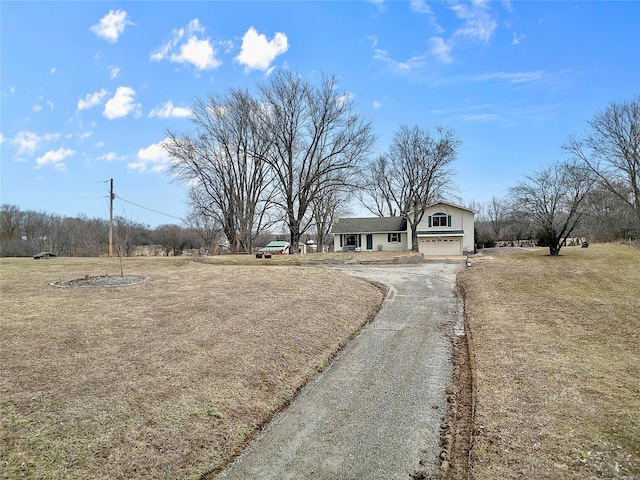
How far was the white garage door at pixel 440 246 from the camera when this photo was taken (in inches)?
1334

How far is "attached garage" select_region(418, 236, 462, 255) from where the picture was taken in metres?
33.9

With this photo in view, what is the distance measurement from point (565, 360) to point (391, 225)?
32.6 metres

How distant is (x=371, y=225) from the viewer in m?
38.9

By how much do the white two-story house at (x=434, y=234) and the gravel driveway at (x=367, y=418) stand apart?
2676 cm

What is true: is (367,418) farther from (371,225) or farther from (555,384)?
(371,225)

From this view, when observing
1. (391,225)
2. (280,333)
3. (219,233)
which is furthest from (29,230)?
(280,333)

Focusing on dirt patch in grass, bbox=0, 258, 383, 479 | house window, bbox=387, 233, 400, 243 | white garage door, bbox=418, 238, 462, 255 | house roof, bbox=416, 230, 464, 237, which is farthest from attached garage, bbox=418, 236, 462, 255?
dirt patch in grass, bbox=0, 258, 383, 479

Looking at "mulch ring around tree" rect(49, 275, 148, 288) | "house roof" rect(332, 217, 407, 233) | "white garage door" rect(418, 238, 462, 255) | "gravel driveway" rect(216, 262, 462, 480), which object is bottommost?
"gravel driveway" rect(216, 262, 462, 480)

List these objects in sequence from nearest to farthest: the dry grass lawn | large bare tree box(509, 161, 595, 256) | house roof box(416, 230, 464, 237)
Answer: the dry grass lawn
large bare tree box(509, 161, 595, 256)
house roof box(416, 230, 464, 237)

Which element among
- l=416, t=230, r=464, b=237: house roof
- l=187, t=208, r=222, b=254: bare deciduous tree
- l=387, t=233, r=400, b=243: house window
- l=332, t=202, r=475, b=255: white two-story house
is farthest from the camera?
l=187, t=208, r=222, b=254: bare deciduous tree

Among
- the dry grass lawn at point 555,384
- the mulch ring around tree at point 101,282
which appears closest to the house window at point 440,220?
the dry grass lawn at point 555,384

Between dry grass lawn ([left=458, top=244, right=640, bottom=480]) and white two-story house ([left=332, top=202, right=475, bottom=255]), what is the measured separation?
22061 mm

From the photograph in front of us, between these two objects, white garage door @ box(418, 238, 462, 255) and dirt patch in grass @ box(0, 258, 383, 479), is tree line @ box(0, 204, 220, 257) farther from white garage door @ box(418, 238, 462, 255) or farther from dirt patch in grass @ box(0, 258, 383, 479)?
dirt patch in grass @ box(0, 258, 383, 479)

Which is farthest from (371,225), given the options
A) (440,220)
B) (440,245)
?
(440,245)
